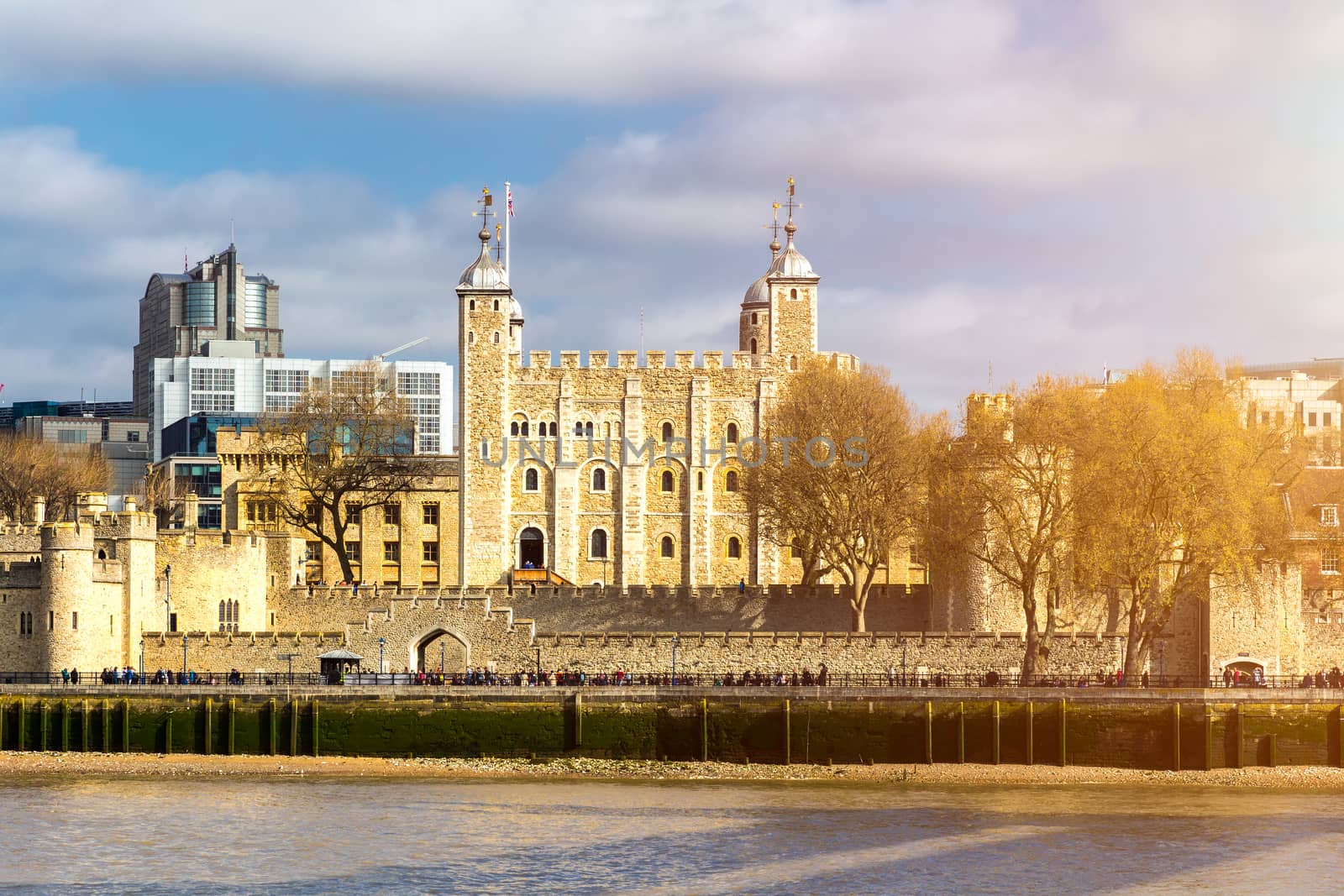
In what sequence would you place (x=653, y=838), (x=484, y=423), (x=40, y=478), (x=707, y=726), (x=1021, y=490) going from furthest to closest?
(x=40, y=478)
(x=484, y=423)
(x=1021, y=490)
(x=707, y=726)
(x=653, y=838)

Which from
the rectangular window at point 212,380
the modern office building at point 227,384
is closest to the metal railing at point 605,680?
the modern office building at point 227,384

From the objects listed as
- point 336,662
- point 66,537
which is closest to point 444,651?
point 336,662

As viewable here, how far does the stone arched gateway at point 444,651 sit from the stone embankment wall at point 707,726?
904 centimetres

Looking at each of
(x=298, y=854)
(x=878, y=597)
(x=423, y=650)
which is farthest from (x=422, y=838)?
(x=878, y=597)

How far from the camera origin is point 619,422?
88.0 m

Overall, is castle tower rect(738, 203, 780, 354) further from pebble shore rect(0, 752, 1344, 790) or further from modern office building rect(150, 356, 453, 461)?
modern office building rect(150, 356, 453, 461)

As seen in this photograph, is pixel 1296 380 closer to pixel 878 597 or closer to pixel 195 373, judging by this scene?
pixel 878 597

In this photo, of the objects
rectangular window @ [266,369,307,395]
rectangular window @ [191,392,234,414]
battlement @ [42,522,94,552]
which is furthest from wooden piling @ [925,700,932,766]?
rectangular window @ [266,369,307,395]

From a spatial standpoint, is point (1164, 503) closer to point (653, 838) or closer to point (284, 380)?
point (653, 838)

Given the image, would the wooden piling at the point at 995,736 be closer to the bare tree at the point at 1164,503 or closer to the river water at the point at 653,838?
the river water at the point at 653,838

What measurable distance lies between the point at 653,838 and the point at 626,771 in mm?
9598

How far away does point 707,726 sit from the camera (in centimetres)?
5869

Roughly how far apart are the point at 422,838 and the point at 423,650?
21727 millimetres

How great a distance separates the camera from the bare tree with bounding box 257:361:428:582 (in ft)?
268
